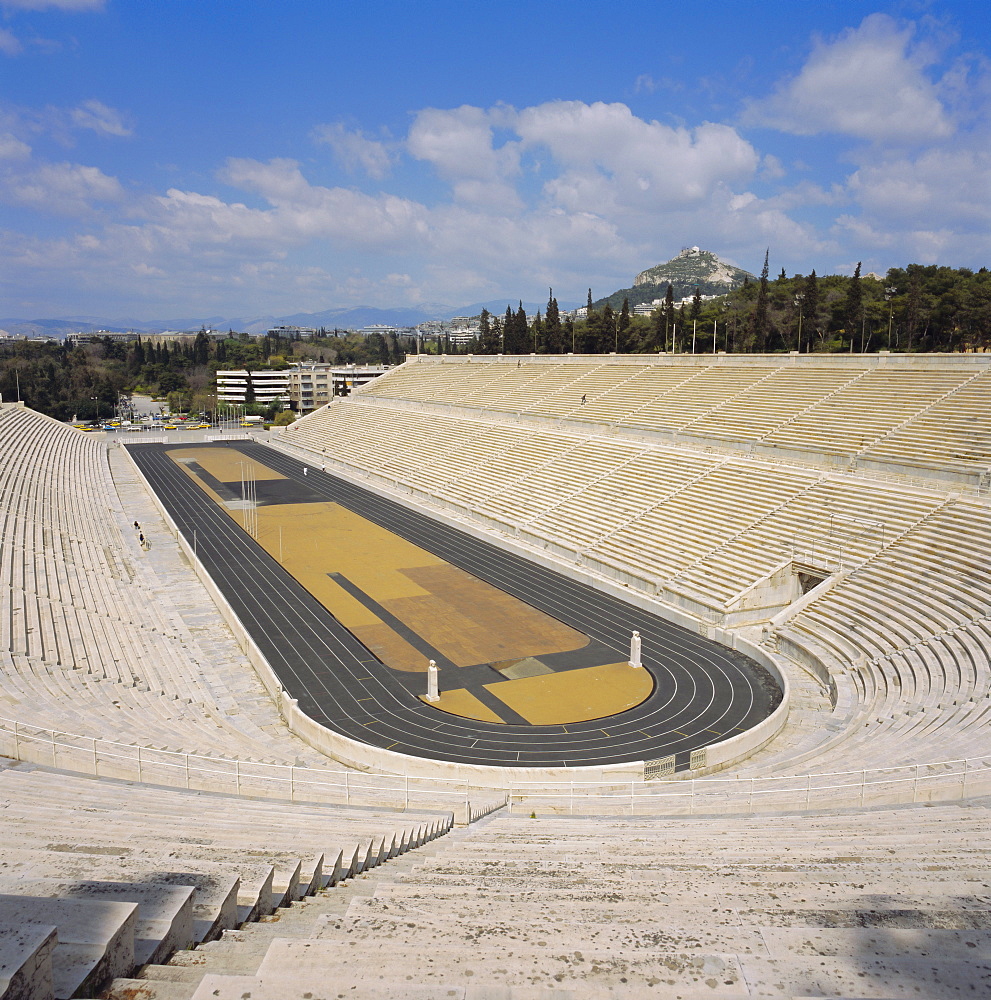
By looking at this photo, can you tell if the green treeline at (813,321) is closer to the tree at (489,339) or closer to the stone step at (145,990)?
the tree at (489,339)

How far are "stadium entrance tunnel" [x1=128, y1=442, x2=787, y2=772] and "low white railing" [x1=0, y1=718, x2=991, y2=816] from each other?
1.85m

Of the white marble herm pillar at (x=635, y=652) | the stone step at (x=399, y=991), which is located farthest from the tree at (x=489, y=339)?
the stone step at (x=399, y=991)

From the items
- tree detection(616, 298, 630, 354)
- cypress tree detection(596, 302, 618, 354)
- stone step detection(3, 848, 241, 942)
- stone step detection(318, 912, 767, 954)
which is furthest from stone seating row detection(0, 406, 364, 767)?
tree detection(616, 298, 630, 354)

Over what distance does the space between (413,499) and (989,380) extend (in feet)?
74.7

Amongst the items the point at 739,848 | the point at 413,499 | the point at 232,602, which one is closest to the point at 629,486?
the point at 413,499

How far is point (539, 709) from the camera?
14867 mm

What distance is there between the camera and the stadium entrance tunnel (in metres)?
13.6

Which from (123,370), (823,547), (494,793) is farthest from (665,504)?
(123,370)

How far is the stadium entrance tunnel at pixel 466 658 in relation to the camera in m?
13.6

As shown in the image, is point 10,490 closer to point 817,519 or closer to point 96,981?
point 817,519

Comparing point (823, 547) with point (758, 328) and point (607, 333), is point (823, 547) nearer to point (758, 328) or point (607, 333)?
point (758, 328)

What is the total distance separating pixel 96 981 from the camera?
117 inches

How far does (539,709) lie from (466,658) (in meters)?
3.04

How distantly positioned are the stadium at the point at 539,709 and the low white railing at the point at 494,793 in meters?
0.06
